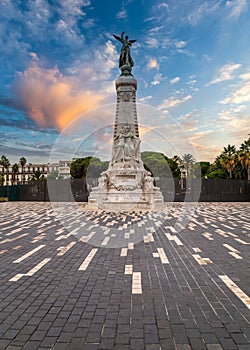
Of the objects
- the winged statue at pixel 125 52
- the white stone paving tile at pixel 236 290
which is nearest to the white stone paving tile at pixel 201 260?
the white stone paving tile at pixel 236 290

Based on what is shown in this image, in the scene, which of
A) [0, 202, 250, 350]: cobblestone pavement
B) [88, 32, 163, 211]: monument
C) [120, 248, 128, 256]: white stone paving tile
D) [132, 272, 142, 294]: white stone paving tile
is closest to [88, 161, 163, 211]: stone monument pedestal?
[88, 32, 163, 211]: monument

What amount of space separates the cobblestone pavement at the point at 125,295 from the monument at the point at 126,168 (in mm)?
12131

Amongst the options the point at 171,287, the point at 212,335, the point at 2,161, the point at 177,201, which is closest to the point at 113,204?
the point at 177,201

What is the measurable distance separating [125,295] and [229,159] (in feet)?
141

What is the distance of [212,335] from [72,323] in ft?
5.81

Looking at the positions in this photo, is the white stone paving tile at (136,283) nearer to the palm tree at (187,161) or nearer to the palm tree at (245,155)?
the palm tree at (245,155)

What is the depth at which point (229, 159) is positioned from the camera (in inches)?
1725

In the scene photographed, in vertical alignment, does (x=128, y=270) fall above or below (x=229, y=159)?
below

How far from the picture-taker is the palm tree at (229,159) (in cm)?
4293

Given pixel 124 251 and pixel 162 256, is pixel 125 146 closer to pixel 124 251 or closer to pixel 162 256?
pixel 124 251

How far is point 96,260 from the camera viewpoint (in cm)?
651

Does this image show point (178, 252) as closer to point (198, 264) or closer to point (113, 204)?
point (198, 264)

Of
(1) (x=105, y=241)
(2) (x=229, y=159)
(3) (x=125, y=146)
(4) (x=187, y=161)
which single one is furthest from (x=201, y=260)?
(4) (x=187, y=161)

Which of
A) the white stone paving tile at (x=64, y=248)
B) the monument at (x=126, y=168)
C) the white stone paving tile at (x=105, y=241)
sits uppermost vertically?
the monument at (x=126, y=168)
